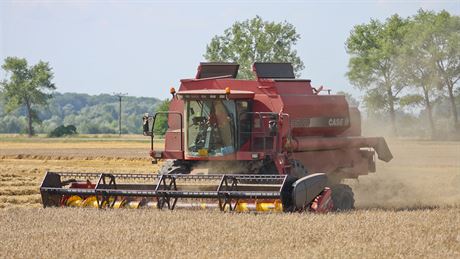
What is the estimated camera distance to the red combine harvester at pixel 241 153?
1515cm

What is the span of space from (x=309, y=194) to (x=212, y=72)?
449 centimetres

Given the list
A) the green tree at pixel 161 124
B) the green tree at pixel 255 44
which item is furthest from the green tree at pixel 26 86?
the green tree at pixel 161 124

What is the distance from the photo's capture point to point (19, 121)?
→ 16862 cm

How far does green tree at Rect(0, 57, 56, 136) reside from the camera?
112 meters

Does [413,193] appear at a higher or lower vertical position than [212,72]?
lower

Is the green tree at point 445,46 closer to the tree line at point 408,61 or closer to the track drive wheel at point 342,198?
the tree line at point 408,61

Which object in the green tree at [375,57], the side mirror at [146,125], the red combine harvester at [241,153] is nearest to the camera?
the red combine harvester at [241,153]

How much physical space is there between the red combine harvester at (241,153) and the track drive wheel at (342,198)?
0.02 metres

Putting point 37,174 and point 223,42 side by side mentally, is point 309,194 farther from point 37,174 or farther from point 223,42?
point 223,42

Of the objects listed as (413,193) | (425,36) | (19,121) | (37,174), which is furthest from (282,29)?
(19,121)

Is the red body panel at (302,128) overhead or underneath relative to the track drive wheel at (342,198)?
overhead

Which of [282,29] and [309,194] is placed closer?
[309,194]

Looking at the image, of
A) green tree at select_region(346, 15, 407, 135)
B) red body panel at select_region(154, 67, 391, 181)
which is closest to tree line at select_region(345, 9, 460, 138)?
green tree at select_region(346, 15, 407, 135)

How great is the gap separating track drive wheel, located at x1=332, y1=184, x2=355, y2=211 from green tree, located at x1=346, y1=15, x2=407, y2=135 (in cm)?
5667
